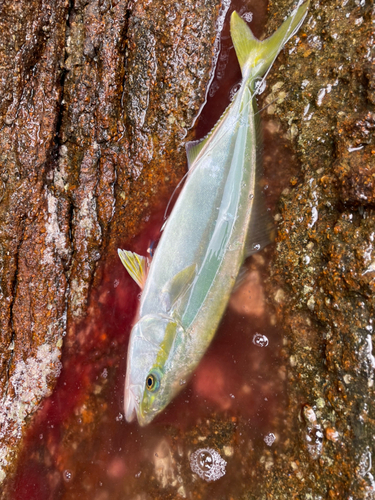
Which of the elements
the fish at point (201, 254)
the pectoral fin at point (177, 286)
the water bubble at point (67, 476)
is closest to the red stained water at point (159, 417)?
the water bubble at point (67, 476)

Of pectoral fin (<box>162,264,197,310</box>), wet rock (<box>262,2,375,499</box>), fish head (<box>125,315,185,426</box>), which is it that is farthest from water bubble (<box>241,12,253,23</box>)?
fish head (<box>125,315,185,426</box>)

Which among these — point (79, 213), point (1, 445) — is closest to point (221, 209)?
A: point (79, 213)

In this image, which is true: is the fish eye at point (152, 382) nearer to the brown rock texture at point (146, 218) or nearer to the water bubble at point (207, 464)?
the brown rock texture at point (146, 218)

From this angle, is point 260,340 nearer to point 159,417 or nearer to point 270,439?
point 270,439

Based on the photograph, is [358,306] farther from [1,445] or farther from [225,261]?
[1,445]

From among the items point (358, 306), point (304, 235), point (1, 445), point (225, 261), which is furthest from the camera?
point (1, 445)

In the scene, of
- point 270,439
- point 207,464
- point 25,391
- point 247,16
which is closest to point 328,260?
point 270,439
